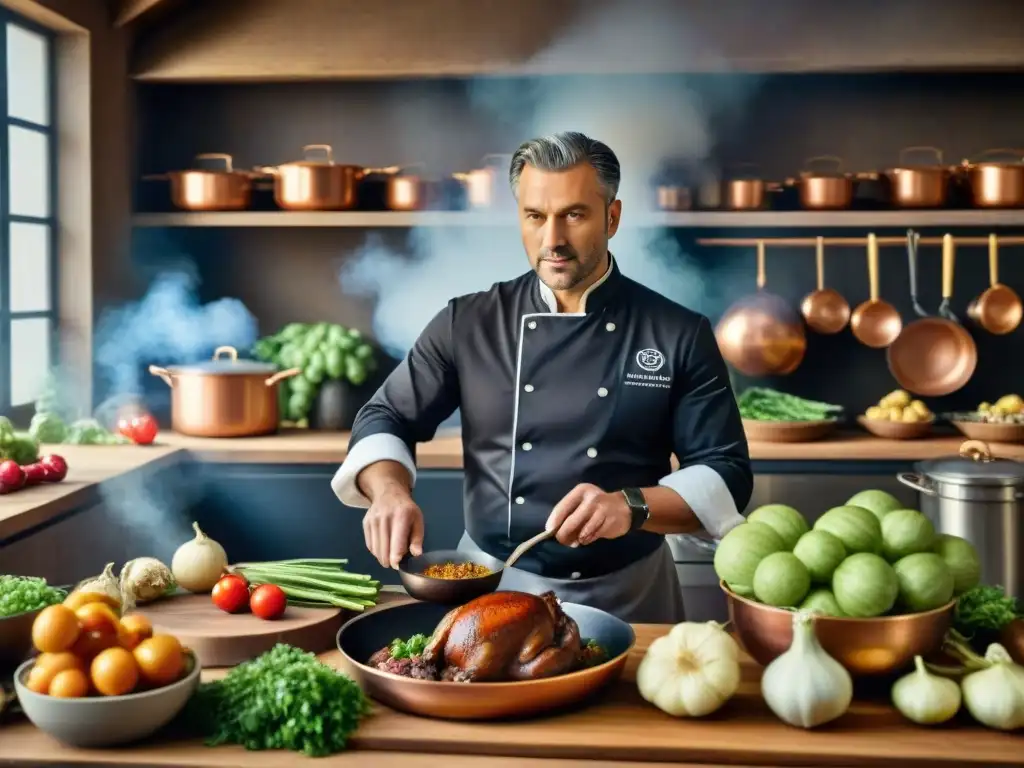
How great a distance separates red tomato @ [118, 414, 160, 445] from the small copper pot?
7.84 ft

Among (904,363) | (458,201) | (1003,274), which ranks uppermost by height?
(458,201)

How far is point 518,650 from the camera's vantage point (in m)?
1.47

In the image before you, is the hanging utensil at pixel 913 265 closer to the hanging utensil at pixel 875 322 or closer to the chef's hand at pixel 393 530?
the hanging utensil at pixel 875 322

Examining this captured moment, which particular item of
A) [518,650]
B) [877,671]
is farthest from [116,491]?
[877,671]

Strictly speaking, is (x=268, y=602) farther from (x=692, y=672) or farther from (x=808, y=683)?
(x=808, y=683)

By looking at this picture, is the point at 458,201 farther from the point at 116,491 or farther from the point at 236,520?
the point at 116,491

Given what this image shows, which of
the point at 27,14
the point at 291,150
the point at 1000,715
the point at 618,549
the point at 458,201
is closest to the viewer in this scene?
the point at 1000,715

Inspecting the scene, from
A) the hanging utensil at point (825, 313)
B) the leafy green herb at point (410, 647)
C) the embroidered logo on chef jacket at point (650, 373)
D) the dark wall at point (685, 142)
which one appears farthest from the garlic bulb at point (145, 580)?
the hanging utensil at point (825, 313)

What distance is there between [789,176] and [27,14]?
9.01 feet

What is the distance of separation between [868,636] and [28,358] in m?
3.27

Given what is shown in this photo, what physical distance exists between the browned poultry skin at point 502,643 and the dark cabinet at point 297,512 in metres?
2.28

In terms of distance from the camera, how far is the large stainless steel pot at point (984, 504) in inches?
131

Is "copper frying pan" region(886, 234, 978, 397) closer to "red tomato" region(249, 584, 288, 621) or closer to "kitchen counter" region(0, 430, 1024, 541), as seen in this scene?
"kitchen counter" region(0, 430, 1024, 541)

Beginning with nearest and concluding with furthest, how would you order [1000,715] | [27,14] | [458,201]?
[1000,715] < [27,14] < [458,201]
